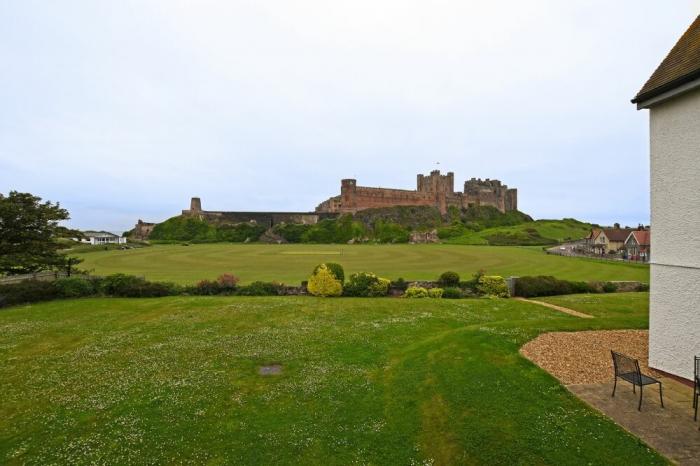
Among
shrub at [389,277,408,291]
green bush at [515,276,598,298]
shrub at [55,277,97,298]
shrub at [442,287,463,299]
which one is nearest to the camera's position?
shrub at [55,277,97,298]

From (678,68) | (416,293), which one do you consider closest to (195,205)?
(416,293)

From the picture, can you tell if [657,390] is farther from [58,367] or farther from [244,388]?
[58,367]

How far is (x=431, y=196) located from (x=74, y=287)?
10977cm

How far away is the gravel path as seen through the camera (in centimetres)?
808

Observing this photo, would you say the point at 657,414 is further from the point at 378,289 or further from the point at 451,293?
the point at 378,289

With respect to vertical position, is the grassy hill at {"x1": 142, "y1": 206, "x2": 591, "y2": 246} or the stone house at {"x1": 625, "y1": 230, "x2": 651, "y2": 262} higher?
the grassy hill at {"x1": 142, "y1": 206, "x2": 591, "y2": 246}

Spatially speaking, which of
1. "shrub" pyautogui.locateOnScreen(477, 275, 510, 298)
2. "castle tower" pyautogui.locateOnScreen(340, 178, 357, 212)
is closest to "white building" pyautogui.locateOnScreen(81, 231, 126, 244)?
"castle tower" pyautogui.locateOnScreen(340, 178, 357, 212)

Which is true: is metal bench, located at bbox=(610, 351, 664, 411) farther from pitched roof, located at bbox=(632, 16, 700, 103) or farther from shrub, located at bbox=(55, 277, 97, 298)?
shrub, located at bbox=(55, 277, 97, 298)

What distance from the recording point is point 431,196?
398 feet

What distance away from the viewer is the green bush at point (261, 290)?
21984 millimetres

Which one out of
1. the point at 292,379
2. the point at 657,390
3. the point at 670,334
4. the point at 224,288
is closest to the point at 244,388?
the point at 292,379

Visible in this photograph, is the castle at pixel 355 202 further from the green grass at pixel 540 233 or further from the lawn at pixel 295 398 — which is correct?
the lawn at pixel 295 398

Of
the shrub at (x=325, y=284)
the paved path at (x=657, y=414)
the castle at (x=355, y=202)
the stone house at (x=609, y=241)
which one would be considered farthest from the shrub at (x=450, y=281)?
the castle at (x=355, y=202)

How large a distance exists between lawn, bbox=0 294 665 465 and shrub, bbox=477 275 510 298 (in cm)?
886
